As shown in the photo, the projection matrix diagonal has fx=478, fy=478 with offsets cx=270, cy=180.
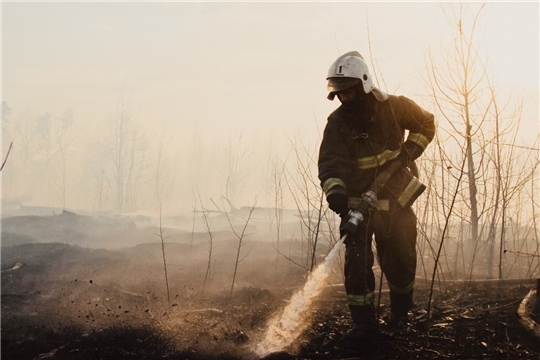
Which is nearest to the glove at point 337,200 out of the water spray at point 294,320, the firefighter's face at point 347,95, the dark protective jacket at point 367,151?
the dark protective jacket at point 367,151

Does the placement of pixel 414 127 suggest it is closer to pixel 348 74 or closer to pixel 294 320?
pixel 348 74

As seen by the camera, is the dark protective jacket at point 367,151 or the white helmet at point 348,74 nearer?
the white helmet at point 348,74

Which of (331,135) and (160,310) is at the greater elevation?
(331,135)

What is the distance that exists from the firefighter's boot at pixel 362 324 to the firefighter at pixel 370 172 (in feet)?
0.35

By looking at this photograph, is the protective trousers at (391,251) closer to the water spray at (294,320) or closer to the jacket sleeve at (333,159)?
the water spray at (294,320)

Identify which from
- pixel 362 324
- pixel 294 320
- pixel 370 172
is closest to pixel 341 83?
pixel 370 172

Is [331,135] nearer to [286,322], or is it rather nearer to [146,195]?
[286,322]

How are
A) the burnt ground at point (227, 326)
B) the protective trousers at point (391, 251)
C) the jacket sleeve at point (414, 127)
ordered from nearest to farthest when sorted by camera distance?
the burnt ground at point (227, 326), the protective trousers at point (391, 251), the jacket sleeve at point (414, 127)

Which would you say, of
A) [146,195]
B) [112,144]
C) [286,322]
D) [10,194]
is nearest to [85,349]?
[286,322]

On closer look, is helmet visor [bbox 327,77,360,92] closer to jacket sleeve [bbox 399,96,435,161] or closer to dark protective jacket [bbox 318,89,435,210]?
dark protective jacket [bbox 318,89,435,210]

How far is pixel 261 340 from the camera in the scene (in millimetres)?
3828

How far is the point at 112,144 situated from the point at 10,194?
874 cm

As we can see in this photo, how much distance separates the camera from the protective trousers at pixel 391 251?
3.84 meters

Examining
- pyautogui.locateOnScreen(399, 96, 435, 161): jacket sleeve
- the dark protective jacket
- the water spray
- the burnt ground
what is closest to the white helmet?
the dark protective jacket
